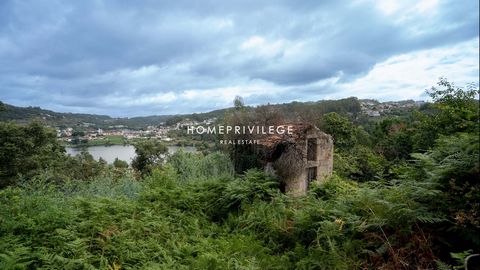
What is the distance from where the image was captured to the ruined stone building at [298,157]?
6.29 meters

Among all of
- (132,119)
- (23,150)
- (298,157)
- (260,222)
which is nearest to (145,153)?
(23,150)

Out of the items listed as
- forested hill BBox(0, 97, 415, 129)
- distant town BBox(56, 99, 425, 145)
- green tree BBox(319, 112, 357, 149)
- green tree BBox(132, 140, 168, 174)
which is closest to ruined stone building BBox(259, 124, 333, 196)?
green tree BBox(132, 140, 168, 174)

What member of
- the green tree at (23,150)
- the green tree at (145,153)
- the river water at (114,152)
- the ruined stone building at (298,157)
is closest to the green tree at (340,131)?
the river water at (114,152)

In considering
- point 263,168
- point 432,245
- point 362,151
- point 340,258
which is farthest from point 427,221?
point 362,151

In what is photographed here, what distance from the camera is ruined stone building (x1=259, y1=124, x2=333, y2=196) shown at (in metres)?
6.29

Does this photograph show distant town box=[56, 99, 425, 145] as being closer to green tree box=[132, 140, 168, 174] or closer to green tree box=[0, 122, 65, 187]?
green tree box=[132, 140, 168, 174]

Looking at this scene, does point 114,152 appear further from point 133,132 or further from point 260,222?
point 260,222

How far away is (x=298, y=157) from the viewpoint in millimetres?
6422

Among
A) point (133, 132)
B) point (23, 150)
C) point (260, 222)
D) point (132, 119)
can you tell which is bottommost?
point (260, 222)

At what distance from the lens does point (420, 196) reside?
2.69 metres

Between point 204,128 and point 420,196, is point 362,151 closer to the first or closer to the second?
point 204,128

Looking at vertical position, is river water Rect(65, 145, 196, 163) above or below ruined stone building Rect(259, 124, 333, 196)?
below

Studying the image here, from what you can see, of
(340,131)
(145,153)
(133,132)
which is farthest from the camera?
(133,132)

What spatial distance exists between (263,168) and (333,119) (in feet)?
46.1
